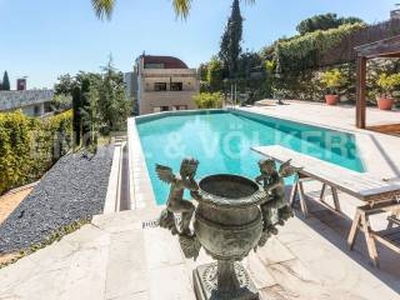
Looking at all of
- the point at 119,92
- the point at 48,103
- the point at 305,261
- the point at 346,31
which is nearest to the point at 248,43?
the point at 346,31

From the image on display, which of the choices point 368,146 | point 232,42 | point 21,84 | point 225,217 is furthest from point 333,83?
point 21,84

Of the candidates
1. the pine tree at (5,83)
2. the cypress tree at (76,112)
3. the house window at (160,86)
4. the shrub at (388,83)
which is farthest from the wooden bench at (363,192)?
the pine tree at (5,83)

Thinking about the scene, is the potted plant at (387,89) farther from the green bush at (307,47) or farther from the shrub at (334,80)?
the green bush at (307,47)

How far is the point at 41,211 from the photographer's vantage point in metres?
6.55

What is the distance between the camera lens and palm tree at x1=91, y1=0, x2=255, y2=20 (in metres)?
6.46

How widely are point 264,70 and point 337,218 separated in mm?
23320

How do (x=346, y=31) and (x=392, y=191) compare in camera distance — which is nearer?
(x=392, y=191)

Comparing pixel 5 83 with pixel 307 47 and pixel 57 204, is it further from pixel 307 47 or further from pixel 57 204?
pixel 57 204

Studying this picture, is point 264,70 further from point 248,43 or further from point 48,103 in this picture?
point 48,103

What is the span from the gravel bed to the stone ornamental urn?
341 cm

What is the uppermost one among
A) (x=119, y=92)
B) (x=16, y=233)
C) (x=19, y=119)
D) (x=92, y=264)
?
(x=119, y=92)

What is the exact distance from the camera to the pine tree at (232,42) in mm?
29062

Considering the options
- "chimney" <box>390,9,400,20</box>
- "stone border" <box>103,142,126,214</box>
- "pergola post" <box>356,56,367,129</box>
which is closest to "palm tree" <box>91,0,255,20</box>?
"stone border" <box>103,142,126,214</box>

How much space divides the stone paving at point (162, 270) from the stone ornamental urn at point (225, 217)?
0.37 meters
